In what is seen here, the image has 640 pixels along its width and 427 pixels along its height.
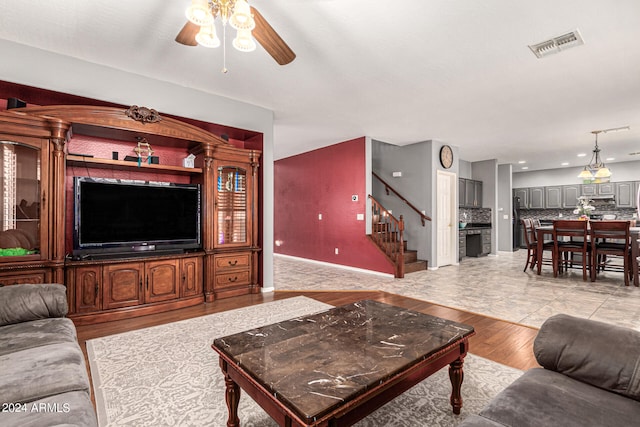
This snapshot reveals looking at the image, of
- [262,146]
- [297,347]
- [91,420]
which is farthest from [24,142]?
[297,347]

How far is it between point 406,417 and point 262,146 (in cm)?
390

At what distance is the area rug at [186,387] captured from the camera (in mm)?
1727

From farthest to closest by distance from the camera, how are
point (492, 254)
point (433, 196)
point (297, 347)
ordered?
point (492, 254), point (433, 196), point (297, 347)

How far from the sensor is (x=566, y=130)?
594cm

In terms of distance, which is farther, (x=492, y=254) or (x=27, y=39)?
(x=492, y=254)

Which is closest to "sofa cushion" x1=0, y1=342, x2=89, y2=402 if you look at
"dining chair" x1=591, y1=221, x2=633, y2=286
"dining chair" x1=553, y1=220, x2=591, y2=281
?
"dining chair" x1=553, y1=220, x2=591, y2=281

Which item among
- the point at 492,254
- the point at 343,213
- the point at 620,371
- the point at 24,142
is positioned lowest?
the point at 492,254

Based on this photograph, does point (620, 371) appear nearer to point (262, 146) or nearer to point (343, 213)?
point (262, 146)

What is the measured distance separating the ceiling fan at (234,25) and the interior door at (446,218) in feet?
18.2

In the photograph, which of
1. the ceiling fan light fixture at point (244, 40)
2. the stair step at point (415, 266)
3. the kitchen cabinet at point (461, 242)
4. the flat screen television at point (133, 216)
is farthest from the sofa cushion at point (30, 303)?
the kitchen cabinet at point (461, 242)

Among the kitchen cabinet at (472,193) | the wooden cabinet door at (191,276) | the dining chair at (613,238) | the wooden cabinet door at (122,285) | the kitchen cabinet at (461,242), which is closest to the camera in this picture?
the wooden cabinet door at (122,285)

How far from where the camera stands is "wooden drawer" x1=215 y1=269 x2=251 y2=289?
418cm

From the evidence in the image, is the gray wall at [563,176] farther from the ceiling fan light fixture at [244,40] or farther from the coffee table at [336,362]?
the ceiling fan light fixture at [244,40]

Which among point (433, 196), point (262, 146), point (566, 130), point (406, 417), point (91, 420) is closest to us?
point (91, 420)
